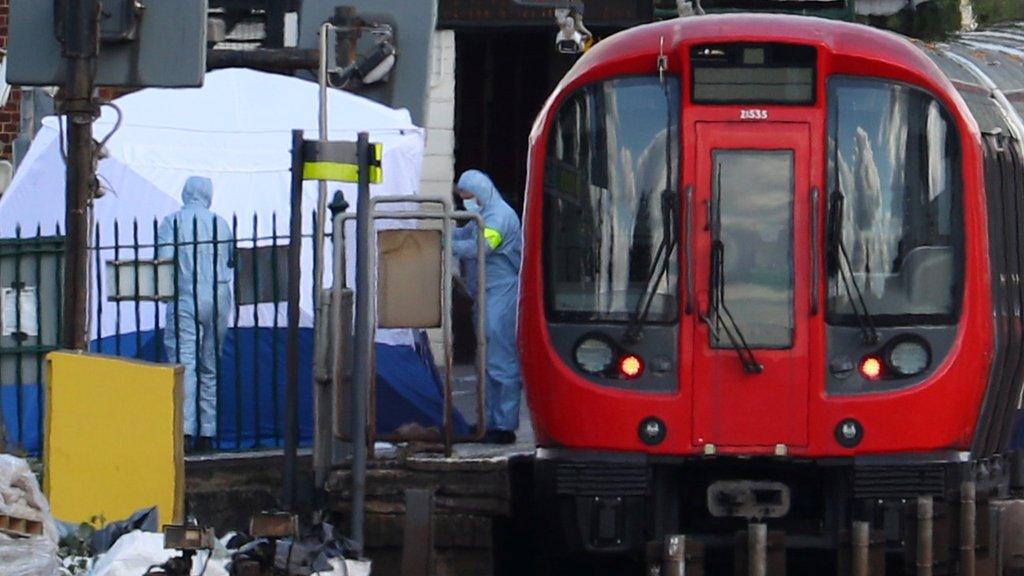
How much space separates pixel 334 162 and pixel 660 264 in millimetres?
1499

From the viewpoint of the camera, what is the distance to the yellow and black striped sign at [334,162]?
11.0 meters

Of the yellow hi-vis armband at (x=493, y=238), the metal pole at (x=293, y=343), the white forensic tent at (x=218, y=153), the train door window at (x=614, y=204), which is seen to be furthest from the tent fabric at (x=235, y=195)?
the train door window at (x=614, y=204)

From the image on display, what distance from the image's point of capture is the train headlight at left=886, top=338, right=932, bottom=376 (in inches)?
418

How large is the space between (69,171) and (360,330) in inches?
59.5

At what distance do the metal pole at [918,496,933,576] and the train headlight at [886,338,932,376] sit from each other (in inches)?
24.9

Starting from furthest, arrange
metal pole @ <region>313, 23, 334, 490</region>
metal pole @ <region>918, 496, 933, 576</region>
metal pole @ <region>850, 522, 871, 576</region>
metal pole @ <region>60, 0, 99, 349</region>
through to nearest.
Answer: metal pole @ <region>313, 23, 334, 490</region> → metal pole @ <region>918, 496, 933, 576</region> → metal pole @ <region>850, 522, 871, 576</region> → metal pole @ <region>60, 0, 99, 349</region>

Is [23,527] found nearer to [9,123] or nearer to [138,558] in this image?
[138,558]

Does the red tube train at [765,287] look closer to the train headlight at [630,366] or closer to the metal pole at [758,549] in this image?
the train headlight at [630,366]

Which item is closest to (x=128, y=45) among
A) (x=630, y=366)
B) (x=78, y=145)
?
(x=78, y=145)

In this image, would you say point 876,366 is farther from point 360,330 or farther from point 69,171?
point 69,171

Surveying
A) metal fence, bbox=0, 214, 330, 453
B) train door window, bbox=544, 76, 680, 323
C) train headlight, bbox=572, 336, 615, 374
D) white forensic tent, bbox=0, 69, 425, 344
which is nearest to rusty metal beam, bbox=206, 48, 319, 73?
white forensic tent, bbox=0, 69, 425, 344

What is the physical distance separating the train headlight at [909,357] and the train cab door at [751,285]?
1.25 ft

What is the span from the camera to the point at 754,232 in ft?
35.0

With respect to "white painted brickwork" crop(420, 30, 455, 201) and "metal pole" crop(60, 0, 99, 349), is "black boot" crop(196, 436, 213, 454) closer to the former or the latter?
"metal pole" crop(60, 0, 99, 349)
